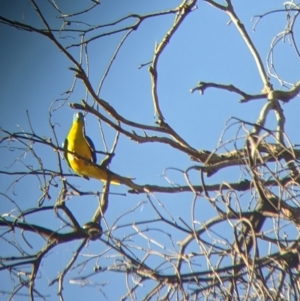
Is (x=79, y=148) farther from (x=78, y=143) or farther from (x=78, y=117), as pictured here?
(x=78, y=117)

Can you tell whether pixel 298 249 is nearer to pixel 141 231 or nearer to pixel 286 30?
pixel 141 231

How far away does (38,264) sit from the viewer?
1947 millimetres

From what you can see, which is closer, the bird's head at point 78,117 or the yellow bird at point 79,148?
the yellow bird at point 79,148

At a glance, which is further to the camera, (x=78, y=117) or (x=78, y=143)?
(x=78, y=117)

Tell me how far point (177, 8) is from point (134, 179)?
23.5 inches

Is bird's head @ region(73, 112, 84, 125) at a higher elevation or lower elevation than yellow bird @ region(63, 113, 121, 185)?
higher

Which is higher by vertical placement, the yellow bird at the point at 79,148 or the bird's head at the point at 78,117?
the bird's head at the point at 78,117

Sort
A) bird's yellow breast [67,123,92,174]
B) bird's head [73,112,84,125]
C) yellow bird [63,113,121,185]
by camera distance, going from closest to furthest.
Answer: yellow bird [63,113,121,185] < bird's yellow breast [67,123,92,174] < bird's head [73,112,84,125]

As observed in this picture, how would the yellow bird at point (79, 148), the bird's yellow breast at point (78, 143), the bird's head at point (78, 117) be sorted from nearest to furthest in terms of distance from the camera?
the yellow bird at point (79, 148) < the bird's yellow breast at point (78, 143) < the bird's head at point (78, 117)

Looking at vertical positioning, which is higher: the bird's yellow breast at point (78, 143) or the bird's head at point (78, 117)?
the bird's head at point (78, 117)

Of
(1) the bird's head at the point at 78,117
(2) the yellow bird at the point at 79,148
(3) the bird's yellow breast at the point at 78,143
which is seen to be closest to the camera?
(2) the yellow bird at the point at 79,148

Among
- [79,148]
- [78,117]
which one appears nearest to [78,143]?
[79,148]

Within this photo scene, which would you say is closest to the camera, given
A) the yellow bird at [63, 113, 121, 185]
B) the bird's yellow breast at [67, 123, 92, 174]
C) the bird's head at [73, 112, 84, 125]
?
the yellow bird at [63, 113, 121, 185]

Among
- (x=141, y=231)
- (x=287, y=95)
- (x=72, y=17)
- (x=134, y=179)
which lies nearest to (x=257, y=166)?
(x=141, y=231)
